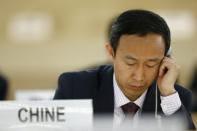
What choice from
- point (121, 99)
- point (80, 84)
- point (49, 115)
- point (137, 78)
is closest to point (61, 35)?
point (80, 84)

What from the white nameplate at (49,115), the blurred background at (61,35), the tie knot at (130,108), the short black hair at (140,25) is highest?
the short black hair at (140,25)

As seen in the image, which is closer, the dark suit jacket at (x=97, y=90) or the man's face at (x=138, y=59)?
the man's face at (x=138, y=59)

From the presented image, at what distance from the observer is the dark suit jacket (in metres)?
1.38

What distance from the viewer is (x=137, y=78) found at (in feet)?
4.23

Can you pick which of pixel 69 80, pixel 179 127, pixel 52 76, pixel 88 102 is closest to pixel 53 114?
pixel 88 102

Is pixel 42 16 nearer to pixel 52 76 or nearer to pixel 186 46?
pixel 52 76

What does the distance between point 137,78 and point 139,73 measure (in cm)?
2

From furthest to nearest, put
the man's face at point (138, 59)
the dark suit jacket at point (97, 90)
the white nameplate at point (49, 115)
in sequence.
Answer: the dark suit jacket at point (97, 90) → the man's face at point (138, 59) → the white nameplate at point (49, 115)

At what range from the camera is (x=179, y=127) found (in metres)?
1.00

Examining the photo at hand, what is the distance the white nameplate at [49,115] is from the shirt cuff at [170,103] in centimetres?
35

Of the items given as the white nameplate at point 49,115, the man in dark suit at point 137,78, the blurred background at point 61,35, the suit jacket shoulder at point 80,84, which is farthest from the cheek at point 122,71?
the blurred background at point 61,35

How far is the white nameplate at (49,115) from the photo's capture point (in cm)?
96

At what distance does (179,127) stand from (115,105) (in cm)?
41

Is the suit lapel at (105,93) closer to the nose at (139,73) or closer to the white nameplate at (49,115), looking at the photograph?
the nose at (139,73)
